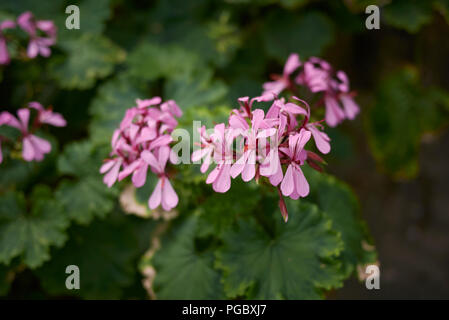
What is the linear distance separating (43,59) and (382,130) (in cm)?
229

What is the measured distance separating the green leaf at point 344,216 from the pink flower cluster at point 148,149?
629 mm

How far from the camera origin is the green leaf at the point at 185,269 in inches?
64.9

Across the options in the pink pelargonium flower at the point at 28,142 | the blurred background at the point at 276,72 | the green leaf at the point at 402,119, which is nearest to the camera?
the pink pelargonium flower at the point at 28,142

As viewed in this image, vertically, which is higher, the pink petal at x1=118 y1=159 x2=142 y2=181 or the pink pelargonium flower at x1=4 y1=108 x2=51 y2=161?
the pink pelargonium flower at x1=4 y1=108 x2=51 y2=161

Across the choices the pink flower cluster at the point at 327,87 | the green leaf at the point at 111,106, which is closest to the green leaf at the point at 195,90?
the green leaf at the point at 111,106

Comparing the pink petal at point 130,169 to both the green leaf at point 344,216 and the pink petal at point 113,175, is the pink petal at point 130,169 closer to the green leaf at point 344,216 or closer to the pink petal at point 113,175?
the pink petal at point 113,175

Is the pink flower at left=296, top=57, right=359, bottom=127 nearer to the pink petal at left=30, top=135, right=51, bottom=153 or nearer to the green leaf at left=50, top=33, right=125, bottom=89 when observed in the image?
the pink petal at left=30, top=135, right=51, bottom=153

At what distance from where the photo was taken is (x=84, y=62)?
7.93ft

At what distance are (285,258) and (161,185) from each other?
0.52 metres

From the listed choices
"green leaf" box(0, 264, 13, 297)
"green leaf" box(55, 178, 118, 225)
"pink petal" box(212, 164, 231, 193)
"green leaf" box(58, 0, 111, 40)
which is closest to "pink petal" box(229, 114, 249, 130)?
"pink petal" box(212, 164, 231, 193)

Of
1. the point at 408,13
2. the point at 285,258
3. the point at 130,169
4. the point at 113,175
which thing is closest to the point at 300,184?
the point at 285,258

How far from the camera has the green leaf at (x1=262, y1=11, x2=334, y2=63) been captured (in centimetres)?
273

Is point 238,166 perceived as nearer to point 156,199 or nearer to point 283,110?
point 283,110

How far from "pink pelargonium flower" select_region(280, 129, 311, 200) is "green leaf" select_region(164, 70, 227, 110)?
0.93m
